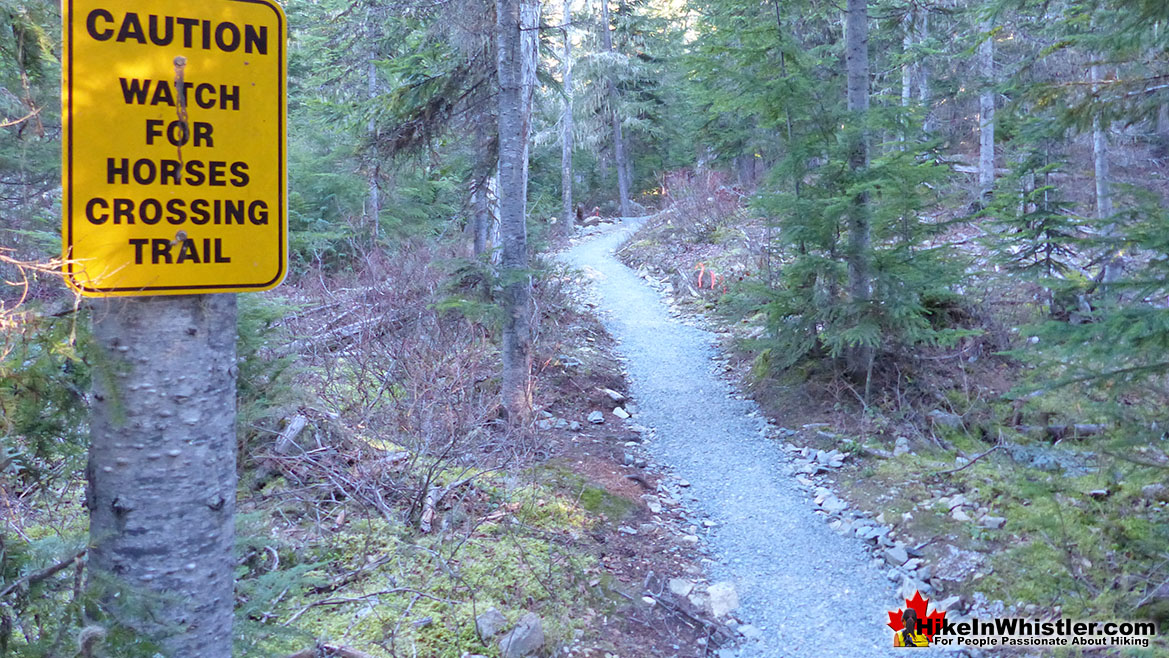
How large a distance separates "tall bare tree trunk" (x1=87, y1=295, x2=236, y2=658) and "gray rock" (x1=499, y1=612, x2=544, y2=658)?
2.47 meters

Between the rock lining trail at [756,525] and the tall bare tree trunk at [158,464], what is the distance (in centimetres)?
378

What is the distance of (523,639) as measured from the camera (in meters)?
4.45

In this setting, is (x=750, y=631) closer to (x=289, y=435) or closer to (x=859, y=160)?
(x=289, y=435)

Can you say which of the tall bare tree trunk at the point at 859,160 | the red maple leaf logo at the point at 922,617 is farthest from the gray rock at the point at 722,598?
the tall bare tree trunk at the point at 859,160

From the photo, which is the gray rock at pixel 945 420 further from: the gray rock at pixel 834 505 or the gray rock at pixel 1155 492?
the gray rock at pixel 1155 492

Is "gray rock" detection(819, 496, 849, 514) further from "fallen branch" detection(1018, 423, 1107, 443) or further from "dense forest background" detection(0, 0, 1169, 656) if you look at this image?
"fallen branch" detection(1018, 423, 1107, 443)

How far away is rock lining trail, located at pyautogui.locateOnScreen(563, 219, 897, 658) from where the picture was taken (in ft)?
17.2

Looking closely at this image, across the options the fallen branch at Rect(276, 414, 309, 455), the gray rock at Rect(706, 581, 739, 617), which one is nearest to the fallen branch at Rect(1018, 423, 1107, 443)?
the gray rock at Rect(706, 581, 739, 617)

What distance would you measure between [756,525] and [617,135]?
2937cm

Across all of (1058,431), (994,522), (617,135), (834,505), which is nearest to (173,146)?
(994,522)

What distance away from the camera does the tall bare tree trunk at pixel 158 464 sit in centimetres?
204

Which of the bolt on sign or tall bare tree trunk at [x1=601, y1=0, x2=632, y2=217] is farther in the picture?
tall bare tree trunk at [x1=601, y1=0, x2=632, y2=217]

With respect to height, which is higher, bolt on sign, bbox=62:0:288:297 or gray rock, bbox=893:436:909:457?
bolt on sign, bbox=62:0:288:297

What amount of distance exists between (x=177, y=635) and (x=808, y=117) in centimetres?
862
